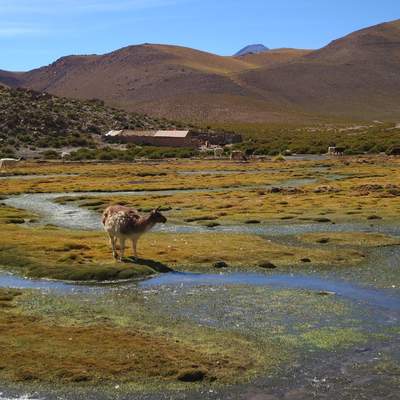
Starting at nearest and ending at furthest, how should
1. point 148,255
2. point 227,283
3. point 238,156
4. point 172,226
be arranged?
point 227,283 < point 148,255 < point 172,226 < point 238,156

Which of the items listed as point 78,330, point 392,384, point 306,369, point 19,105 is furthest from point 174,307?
point 19,105

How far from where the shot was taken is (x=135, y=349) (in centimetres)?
1357

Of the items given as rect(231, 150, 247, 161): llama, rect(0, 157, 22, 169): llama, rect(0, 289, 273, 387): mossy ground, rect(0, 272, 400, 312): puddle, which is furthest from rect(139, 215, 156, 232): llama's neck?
rect(231, 150, 247, 161): llama

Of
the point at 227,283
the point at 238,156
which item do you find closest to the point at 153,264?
the point at 227,283

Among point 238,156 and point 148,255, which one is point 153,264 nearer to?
point 148,255

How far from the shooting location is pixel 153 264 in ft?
71.4

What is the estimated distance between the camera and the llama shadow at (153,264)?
2131 centimetres

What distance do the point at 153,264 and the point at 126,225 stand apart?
1.58 meters

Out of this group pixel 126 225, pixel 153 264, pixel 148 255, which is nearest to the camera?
pixel 153 264

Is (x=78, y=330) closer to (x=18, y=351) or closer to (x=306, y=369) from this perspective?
(x=18, y=351)

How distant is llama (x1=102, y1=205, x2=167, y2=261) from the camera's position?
22.4 meters

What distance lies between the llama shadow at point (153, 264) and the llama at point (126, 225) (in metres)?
0.25

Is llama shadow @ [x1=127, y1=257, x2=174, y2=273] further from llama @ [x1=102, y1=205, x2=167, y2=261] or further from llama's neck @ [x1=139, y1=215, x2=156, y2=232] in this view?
llama's neck @ [x1=139, y1=215, x2=156, y2=232]

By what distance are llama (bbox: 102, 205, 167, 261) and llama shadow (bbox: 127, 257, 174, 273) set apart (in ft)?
0.81
